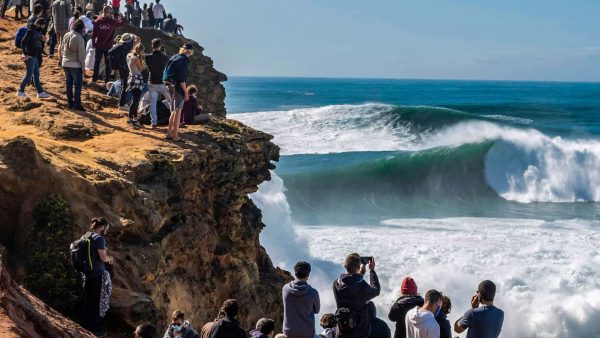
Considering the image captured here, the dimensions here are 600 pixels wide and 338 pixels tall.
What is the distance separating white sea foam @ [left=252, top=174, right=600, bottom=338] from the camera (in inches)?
587

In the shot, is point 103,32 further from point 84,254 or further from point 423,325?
point 423,325

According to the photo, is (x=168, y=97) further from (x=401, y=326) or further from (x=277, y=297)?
(x=401, y=326)

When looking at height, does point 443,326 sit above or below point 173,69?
below

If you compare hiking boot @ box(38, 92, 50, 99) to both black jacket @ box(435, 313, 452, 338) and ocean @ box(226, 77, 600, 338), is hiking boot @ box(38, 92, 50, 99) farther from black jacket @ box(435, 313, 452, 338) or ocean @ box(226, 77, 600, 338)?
black jacket @ box(435, 313, 452, 338)

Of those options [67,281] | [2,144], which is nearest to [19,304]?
[67,281]

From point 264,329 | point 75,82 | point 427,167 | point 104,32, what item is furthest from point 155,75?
point 427,167

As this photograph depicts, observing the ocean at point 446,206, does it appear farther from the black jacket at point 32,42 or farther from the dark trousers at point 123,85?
the black jacket at point 32,42

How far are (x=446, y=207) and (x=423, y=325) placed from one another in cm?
2057

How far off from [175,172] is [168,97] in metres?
1.99

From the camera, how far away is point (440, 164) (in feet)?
104

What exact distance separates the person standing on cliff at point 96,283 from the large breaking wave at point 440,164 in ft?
62.5

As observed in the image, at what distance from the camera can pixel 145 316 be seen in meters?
7.22

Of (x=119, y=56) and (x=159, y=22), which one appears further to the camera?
(x=159, y=22)

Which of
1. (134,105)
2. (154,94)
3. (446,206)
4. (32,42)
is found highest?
(32,42)
